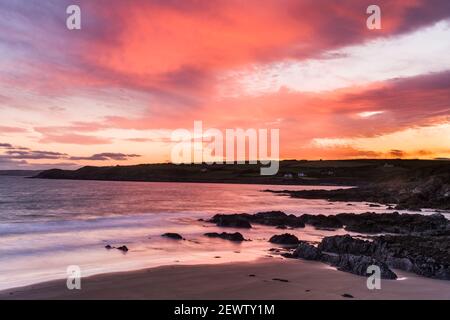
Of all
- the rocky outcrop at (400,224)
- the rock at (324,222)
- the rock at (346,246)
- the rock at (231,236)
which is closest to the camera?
the rock at (346,246)

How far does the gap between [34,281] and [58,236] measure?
15.7m

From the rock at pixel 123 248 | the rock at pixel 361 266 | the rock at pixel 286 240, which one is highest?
the rock at pixel 361 266

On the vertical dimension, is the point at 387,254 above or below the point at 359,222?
above

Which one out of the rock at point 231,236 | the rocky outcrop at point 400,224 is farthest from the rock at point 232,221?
the rocky outcrop at point 400,224

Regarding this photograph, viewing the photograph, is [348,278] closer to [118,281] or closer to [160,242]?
[118,281]

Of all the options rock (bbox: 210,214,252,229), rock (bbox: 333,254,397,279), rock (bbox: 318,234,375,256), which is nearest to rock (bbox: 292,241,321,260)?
rock (bbox: 318,234,375,256)

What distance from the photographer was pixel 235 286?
15.6 metres

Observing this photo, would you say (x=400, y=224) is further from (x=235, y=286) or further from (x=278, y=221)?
(x=235, y=286)

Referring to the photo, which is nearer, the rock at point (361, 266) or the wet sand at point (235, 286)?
the wet sand at point (235, 286)

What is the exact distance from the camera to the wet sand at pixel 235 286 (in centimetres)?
1434
